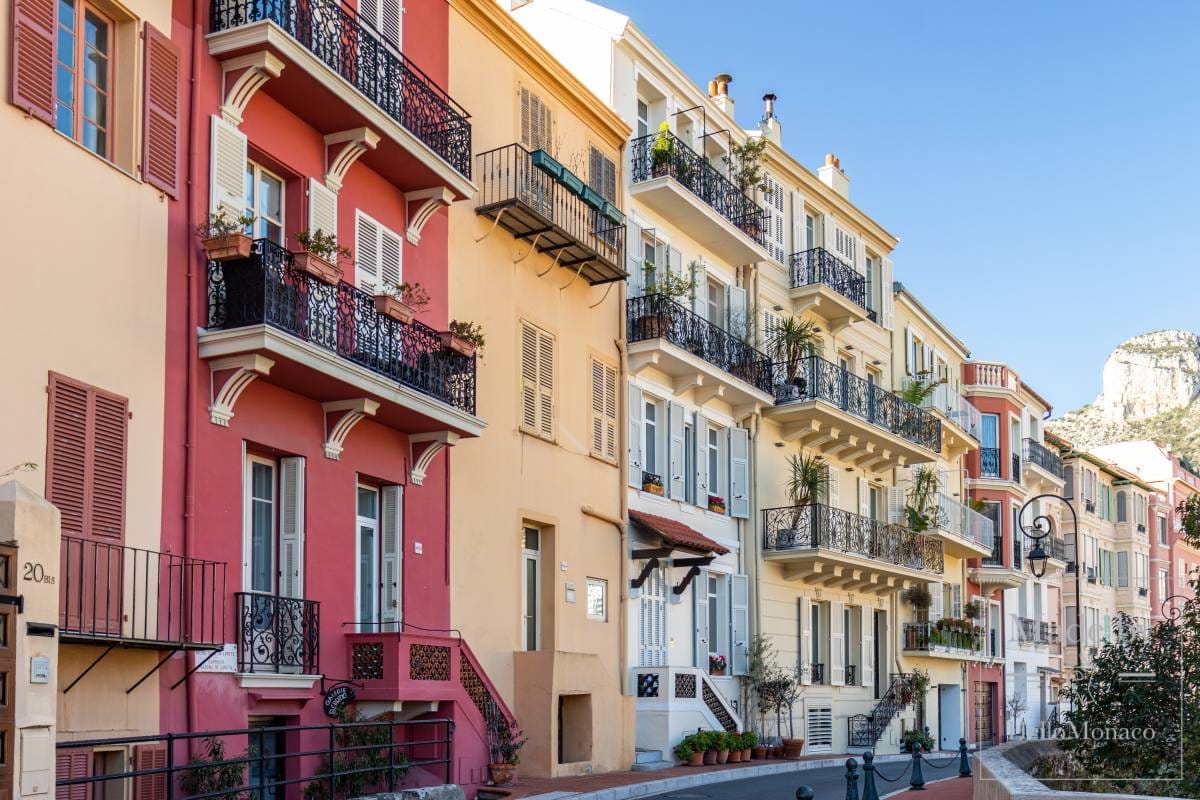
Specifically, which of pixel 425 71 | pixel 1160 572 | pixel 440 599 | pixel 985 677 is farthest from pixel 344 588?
pixel 1160 572

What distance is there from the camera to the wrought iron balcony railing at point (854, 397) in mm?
31906

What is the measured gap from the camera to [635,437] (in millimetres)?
26609

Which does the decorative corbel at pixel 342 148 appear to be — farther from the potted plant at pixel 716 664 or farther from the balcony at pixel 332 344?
the potted plant at pixel 716 664

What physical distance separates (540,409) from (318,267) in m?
7.51

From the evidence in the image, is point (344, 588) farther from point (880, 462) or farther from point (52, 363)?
point (880, 462)

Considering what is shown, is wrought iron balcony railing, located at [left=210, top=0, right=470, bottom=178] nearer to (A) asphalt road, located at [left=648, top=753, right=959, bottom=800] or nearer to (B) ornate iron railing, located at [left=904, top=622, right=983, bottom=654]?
(A) asphalt road, located at [left=648, top=753, right=959, bottom=800]

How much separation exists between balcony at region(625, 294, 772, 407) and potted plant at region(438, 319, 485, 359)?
18.7ft

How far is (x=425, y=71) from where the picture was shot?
2105 centimetres

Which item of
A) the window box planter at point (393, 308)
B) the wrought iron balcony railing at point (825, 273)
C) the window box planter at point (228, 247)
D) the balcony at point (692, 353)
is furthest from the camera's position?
the wrought iron balcony railing at point (825, 273)

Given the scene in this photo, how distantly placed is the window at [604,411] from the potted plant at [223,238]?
10.1 metres

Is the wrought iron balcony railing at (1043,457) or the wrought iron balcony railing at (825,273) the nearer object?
the wrought iron balcony railing at (825,273)

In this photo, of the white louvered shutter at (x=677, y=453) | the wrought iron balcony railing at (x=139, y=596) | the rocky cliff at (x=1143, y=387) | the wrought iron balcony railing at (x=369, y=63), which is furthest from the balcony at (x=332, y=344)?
the rocky cliff at (x=1143, y=387)

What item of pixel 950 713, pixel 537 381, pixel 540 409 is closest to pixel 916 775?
pixel 540 409

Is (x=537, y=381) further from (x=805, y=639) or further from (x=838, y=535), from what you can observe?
(x=805, y=639)
